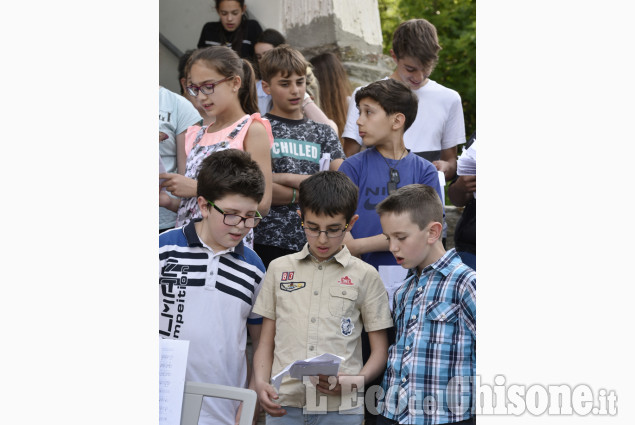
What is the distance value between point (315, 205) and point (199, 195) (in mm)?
418

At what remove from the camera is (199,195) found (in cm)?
290

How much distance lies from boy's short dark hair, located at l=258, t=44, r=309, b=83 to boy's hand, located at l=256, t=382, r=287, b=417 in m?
1.69

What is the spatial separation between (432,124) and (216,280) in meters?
1.90

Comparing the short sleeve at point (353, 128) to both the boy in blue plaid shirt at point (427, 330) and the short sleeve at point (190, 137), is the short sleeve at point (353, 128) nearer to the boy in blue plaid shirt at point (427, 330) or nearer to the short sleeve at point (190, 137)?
the short sleeve at point (190, 137)

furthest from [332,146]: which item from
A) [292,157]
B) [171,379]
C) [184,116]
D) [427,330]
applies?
[171,379]

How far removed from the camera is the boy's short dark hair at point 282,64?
390cm

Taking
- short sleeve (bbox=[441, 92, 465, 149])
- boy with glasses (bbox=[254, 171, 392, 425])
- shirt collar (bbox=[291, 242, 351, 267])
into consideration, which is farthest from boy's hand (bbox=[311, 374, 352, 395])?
short sleeve (bbox=[441, 92, 465, 149])

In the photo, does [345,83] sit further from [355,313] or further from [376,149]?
[355,313]

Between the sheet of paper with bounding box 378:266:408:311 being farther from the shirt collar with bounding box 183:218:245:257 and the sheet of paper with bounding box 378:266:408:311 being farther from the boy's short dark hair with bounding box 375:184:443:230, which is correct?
the shirt collar with bounding box 183:218:245:257

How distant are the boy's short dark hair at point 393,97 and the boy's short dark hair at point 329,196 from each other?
2.06 feet

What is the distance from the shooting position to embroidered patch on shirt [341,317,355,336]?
278cm

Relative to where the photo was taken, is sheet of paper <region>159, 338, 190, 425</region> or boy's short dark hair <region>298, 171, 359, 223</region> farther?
boy's short dark hair <region>298, 171, 359, 223</region>

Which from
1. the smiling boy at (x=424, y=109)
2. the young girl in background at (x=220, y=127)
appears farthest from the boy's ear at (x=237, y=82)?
the smiling boy at (x=424, y=109)
